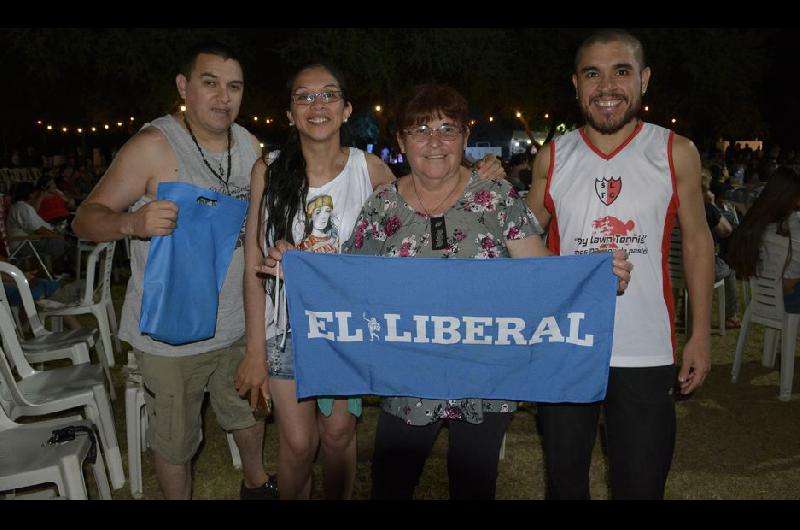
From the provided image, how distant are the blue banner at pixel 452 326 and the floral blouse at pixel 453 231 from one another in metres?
0.06

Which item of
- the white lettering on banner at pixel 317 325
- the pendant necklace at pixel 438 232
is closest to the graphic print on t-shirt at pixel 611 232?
the pendant necklace at pixel 438 232

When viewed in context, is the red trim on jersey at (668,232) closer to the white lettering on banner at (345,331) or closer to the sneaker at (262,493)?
the white lettering on banner at (345,331)

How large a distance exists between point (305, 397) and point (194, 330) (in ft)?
2.17

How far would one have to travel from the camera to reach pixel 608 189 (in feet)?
8.84

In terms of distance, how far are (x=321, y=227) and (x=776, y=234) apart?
4959 millimetres

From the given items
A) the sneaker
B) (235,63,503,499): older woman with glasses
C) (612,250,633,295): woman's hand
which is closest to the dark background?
the sneaker

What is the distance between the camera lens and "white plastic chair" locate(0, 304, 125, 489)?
3865mm

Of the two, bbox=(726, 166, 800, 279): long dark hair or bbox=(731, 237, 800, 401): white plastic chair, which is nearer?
bbox=(731, 237, 800, 401): white plastic chair

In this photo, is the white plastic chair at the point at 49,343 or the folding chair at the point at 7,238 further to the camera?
the folding chair at the point at 7,238

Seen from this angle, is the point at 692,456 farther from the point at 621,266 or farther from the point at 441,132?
the point at 441,132

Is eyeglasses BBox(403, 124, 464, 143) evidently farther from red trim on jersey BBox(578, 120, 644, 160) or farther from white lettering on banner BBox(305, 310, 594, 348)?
white lettering on banner BBox(305, 310, 594, 348)

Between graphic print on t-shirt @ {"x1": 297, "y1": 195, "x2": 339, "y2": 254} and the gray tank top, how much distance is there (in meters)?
0.54

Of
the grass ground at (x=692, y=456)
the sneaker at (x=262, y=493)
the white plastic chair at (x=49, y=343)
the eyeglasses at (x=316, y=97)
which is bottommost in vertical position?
the grass ground at (x=692, y=456)

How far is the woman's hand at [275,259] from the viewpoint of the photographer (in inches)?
108
